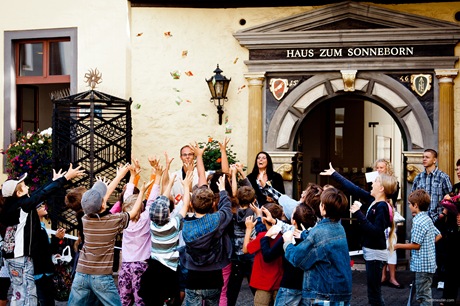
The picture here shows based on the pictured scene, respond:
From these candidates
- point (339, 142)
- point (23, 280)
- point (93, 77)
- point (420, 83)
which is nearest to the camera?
point (23, 280)

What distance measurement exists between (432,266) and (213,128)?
5195mm

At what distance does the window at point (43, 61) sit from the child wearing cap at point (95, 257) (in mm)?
6300

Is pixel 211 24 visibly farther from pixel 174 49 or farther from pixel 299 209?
pixel 299 209

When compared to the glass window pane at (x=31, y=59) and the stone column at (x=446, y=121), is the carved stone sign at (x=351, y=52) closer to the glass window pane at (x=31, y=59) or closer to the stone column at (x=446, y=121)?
the stone column at (x=446, y=121)

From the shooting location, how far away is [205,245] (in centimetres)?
668

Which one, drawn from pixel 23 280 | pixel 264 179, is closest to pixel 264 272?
pixel 23 280

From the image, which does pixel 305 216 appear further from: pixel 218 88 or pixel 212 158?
pixel 218 88

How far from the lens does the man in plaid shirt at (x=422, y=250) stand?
7.57 meters

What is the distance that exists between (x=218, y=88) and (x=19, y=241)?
5026mm

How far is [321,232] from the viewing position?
585 centimetres

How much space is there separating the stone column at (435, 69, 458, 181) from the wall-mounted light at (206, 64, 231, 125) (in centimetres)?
315

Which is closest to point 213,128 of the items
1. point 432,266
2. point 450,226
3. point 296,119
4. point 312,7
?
point 296,119

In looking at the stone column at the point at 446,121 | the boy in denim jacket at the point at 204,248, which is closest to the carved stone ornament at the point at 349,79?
the stone column at the point at 446,121

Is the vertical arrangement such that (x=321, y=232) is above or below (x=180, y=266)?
above
